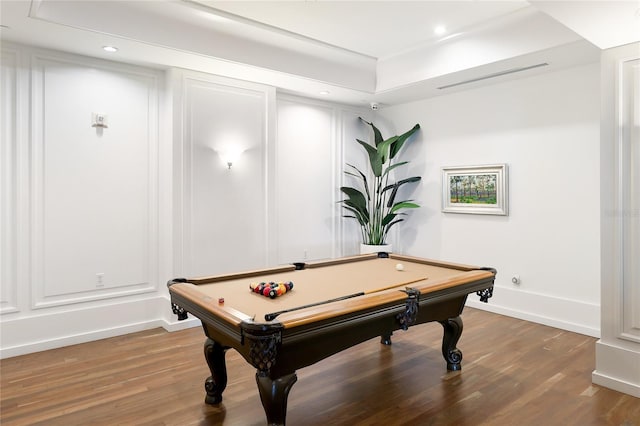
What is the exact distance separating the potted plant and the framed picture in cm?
45

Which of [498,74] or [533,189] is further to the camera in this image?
[533,189]

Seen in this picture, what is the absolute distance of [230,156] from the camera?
443 centimetres

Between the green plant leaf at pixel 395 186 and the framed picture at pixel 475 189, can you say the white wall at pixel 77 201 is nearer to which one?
the green plant leaf at pixel 395 186

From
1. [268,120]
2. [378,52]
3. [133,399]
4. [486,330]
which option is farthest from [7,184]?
[486,330]

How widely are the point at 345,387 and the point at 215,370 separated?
2.94 feet

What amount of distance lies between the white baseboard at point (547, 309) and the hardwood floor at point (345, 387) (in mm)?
251

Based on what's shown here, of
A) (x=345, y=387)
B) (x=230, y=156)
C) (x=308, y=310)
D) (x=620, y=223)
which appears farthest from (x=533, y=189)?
(x=308, y=310)

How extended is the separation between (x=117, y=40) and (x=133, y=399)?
9.16 ft

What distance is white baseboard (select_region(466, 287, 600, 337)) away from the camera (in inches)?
155

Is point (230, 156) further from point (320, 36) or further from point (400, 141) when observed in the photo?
point (400, 141)

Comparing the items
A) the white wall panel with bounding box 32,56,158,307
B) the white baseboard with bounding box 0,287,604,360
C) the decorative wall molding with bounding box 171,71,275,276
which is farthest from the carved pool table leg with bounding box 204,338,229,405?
the white wall panel with bounding box 32,56,158,307

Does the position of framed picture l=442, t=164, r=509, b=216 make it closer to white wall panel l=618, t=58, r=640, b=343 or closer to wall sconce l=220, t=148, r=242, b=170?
white wall panel l=618, t=58, r=640, b=343

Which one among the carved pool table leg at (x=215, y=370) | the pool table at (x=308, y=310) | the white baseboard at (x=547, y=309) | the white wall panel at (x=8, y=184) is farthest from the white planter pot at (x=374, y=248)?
the white wall panel at (x=8, y=184)

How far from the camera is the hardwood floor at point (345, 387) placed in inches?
95.7
